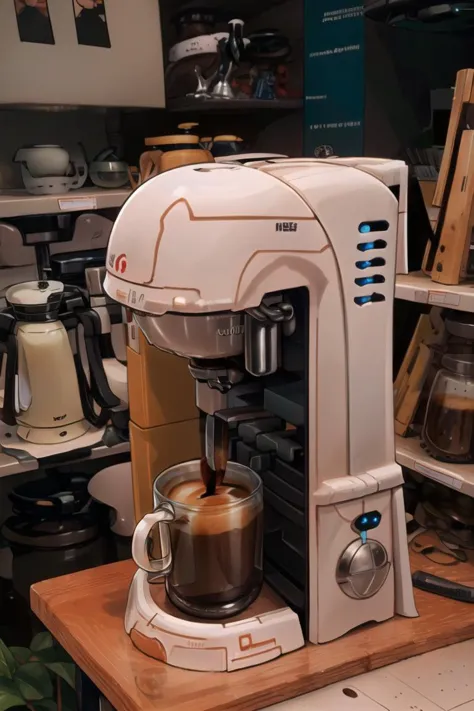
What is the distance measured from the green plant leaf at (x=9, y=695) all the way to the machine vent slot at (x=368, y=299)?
1.07 m

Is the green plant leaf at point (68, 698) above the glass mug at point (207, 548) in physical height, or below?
below

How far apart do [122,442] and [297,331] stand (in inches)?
37.0

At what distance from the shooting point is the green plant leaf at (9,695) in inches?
55.8

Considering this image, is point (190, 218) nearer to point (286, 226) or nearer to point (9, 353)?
point (286, 226)

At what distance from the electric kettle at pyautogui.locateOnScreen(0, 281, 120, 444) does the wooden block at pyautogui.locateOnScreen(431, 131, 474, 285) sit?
0.79 m

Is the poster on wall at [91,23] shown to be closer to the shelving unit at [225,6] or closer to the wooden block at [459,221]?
the shelving unit at [225,6]

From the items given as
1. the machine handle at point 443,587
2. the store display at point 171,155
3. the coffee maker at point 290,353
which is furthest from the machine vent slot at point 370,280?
the store display at point 171,155

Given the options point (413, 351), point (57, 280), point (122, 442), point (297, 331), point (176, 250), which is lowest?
point (122, 442)

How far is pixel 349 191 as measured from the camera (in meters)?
0.85

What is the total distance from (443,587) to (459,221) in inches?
25.5

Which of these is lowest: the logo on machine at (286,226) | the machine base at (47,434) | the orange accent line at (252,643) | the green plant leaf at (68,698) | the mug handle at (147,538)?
the green plant leaf at (68,698)

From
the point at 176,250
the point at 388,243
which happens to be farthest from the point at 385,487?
the point at 176,250

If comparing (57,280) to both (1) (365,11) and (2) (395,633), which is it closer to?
(1) (365,11)

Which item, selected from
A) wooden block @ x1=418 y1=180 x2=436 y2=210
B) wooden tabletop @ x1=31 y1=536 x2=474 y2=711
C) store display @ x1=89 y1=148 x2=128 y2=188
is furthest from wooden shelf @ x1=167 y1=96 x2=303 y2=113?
wooden tabletop @ x1=31 y1=536 x2=474 y2=711
